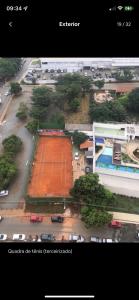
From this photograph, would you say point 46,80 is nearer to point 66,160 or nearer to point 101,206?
point 66,160

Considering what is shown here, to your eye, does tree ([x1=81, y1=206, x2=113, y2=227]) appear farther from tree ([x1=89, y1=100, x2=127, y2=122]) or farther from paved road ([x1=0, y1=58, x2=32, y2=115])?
paved road ([x1=0, y1=58, x2=32, y2=115])

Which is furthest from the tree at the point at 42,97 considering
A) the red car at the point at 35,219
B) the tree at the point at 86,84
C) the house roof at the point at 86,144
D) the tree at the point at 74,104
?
the red car at the point at 35,219

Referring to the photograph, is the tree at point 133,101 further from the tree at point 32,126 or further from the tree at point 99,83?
the tree at point 32,126

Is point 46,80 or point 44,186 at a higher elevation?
point 46,80

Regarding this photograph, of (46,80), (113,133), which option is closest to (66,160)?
(113,133)

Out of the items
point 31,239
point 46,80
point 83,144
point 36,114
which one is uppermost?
point 46,80

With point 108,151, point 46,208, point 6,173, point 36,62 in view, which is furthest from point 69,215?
point 36,62
